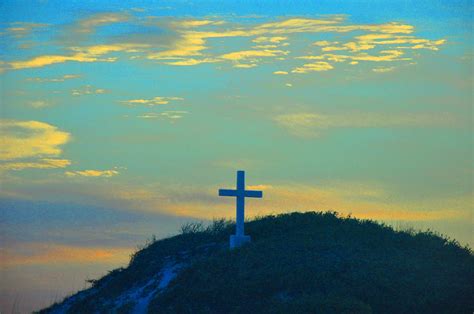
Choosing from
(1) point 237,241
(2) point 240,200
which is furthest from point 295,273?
(2) point 240,200

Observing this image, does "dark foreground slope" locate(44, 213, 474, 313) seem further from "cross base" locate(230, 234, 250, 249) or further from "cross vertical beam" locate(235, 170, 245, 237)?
"cross vertical beam" locate(235, 170, 245, 237)

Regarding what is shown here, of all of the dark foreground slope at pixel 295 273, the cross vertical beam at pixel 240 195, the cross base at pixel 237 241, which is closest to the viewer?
the dark foreground slope at pixel 295 273

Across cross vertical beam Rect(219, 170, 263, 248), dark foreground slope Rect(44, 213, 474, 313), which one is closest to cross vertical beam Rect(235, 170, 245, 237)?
cross vertical beam Rect(219, 170, 263, 248)

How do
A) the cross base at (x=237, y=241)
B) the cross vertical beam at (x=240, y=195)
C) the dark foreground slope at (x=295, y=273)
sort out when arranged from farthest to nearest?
1. the cross vertical beam at (x=240, y=195)
2. the cross base at (x=237, y=241)
3. the dark foreground slope at (x=295, y=273)

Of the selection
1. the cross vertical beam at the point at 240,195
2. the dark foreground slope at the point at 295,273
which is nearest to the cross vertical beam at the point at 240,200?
the cross vertical beam at the point at 240,195

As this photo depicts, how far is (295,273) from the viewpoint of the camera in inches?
1030

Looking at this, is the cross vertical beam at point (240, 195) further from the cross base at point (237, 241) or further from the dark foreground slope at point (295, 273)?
the dark foreground slope at point (295, 273)

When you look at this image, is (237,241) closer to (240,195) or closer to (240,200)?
(240,200)

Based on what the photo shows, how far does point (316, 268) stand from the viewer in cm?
2648

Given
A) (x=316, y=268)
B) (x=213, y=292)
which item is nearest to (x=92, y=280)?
(x=213, y=292)

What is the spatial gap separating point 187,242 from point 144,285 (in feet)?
12.5

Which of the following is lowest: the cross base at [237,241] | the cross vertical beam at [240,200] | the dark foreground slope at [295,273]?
the dark foreground slope at [295,273]

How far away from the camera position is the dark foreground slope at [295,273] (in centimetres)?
2508

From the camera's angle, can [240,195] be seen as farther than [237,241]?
Yes
